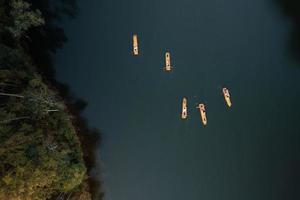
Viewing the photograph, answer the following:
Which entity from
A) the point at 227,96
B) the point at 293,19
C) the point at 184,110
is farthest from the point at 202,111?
the point at 293,19

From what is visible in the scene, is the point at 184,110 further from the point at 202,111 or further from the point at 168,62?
the point at 168,62

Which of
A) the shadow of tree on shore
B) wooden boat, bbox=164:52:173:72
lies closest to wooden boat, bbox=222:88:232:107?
wooden boat, bbox=164:52:173:72

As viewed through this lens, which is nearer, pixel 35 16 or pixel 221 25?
pixel 35 16

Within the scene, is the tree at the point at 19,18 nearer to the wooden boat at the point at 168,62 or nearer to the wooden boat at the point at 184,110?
the wooden boat at the point at 168,62

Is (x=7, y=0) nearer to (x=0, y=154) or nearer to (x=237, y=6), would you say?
(x=0, y=154)

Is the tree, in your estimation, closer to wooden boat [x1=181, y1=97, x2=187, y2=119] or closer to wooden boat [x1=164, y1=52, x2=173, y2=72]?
wooden boat [x1=164, y1=52, x2=173, y2=72]

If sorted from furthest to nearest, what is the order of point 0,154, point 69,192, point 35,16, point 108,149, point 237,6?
point 237,6 < point 108,149 < point 69,192 < point 35,16 < point 0,154

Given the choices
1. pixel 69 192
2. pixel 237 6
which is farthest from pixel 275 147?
pixel 69 192
